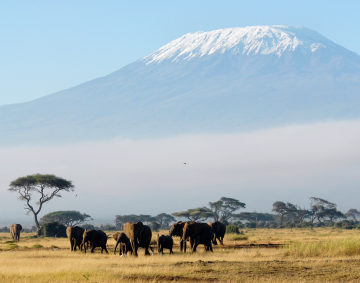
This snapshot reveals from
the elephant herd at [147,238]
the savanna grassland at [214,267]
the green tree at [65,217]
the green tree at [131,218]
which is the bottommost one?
the savanna grassland at [214,267]

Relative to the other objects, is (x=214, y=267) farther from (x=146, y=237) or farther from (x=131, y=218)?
(x=131, y=218)

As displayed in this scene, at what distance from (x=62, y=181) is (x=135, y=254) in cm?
5064

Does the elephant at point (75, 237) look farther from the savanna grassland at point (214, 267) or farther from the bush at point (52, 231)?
the bush at point (52, 231)

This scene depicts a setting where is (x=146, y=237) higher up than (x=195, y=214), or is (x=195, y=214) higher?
(x=195, y=214)

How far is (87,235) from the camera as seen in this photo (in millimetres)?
37375

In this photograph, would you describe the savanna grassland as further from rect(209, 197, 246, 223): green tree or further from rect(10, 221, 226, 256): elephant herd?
rect(209, 197, 246, 223): green tree

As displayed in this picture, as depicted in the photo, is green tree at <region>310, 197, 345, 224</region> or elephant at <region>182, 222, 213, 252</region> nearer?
elephant at <region>182, 222, 213, 252</region>

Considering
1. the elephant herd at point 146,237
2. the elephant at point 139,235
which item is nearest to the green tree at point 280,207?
the elephant herd at point 146,237

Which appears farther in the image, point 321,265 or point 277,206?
point 277,206

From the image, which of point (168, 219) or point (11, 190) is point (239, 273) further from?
point (168, 219)

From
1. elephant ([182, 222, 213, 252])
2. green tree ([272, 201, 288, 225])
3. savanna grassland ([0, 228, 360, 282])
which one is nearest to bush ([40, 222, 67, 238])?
elephant ([182, 222, 213, 252])

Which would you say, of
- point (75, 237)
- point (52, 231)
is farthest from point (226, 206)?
point (75, 237)

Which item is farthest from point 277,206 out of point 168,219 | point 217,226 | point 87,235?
point 87,235

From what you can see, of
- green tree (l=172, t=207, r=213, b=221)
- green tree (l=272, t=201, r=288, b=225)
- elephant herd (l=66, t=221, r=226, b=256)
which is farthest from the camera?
green tree (l=272, t=201, r=288, b=225)
